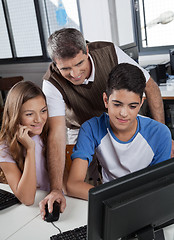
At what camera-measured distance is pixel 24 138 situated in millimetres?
1507

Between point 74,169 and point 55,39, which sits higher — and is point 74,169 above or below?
below

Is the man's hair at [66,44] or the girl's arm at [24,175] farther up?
the man's hair at [66,44]

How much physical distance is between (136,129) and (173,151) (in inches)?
11.1

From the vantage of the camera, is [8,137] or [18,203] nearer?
[18,203]

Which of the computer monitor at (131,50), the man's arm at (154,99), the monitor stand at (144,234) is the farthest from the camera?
the computer monitor at (131,50)

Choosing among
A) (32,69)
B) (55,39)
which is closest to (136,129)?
(55,39)

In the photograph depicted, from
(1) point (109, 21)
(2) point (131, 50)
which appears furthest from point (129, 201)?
(1) point (109, 21)

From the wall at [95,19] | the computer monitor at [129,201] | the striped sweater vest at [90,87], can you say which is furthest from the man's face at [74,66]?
the wall at [95,19]

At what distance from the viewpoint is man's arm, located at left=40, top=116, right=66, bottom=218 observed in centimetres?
143

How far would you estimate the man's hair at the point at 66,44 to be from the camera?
1499 mm

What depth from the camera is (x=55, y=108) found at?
66.8 inches

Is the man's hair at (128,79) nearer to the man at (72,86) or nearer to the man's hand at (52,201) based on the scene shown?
the man at (72,86)

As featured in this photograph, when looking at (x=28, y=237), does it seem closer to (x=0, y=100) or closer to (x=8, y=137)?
(x=8, y=137)

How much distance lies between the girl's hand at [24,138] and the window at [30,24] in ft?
10.00
